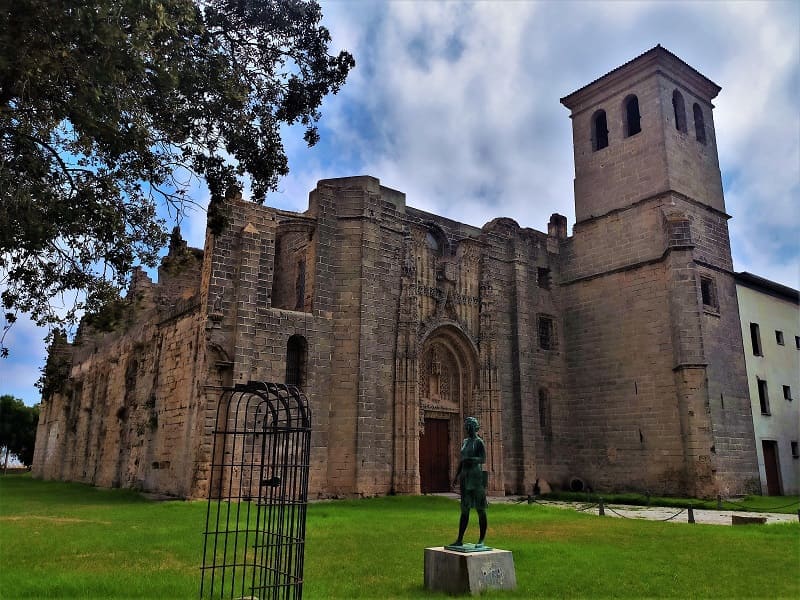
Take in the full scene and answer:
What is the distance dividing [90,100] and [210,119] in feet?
8.56

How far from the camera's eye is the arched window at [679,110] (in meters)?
26.2

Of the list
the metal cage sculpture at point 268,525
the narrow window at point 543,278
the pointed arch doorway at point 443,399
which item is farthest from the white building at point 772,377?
the metal cage sculpture at point 268,525

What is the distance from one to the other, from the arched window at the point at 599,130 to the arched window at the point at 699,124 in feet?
12.0

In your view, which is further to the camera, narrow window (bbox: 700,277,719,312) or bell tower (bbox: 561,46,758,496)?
narrow window (bbox: 700,277,719,312)

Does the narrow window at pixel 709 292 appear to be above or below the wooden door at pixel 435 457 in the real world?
above


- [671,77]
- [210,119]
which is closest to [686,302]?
[671,77]

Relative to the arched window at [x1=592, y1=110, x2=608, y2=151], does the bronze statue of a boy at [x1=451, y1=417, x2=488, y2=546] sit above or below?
below

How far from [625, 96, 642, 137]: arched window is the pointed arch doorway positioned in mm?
12045

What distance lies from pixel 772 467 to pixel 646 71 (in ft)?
54.2

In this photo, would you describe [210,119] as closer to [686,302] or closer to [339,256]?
[339,256]

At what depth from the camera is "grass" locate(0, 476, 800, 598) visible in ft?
25.3

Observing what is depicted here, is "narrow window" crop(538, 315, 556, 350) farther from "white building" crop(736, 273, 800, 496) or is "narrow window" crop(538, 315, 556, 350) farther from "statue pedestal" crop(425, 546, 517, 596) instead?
"statue pedestal" crop(425, 546, 517, 596)

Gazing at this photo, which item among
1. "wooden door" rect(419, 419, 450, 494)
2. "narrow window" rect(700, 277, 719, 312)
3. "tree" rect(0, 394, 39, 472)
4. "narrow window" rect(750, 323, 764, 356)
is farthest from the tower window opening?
"tree" rect(0, 394, 39, 472)

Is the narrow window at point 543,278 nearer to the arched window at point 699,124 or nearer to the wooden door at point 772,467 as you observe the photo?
the arched window at point 699,124
